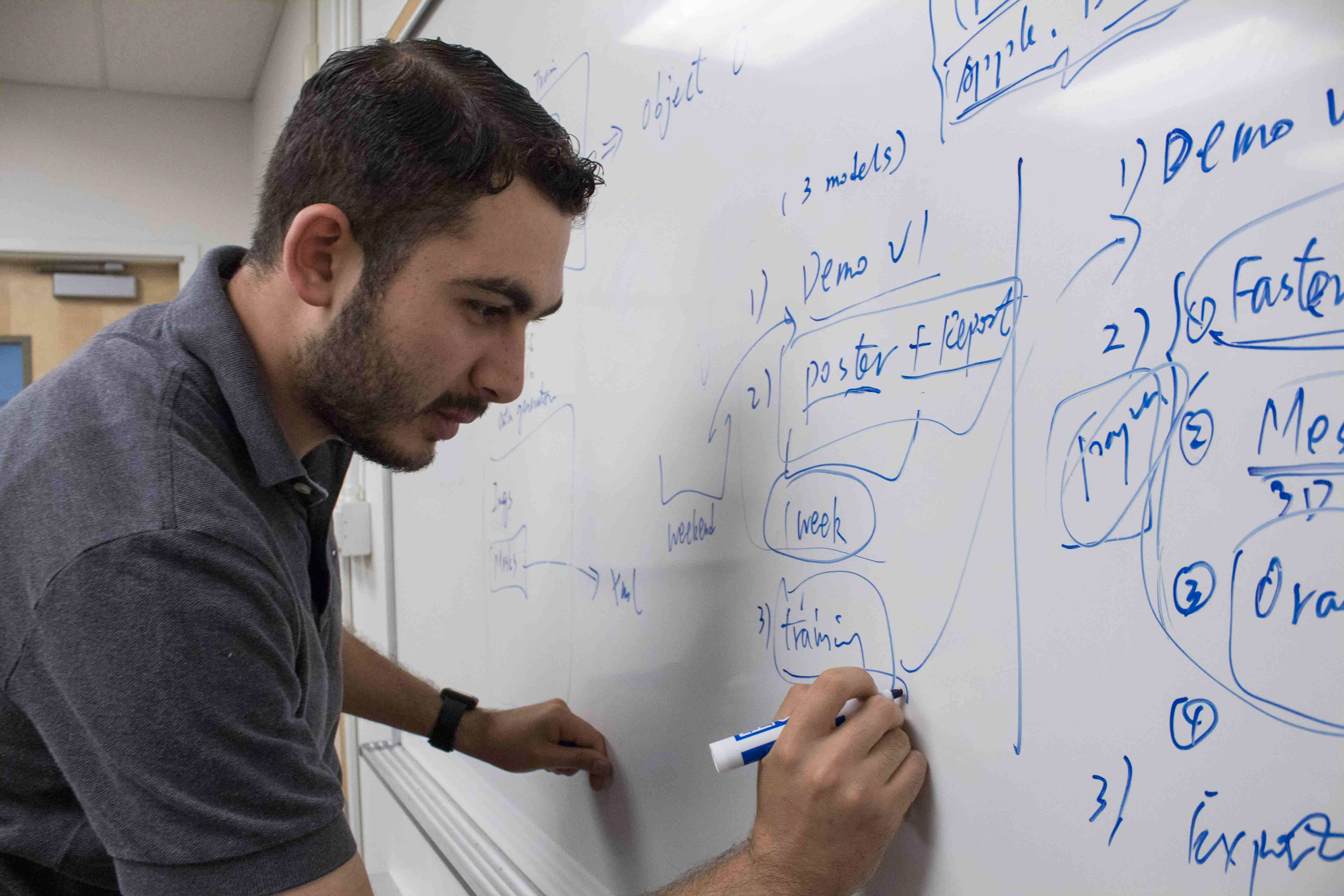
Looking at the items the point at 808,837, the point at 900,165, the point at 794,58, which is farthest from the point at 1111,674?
the point at 794,58

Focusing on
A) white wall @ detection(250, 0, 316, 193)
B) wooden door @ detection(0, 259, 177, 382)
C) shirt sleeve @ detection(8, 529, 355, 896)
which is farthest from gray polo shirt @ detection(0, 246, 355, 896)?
wooden door @ detection(0, 259, 177, 382)

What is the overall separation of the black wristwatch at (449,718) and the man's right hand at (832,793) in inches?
20.4

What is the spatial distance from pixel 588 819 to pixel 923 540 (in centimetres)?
54

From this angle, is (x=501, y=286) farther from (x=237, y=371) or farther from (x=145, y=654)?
(x=145, y=654)

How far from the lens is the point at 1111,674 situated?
0.44m

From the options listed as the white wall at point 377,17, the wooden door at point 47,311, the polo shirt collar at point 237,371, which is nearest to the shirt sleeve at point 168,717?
the polo shirt collar at point 237,371

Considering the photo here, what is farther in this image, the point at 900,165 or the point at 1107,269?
the point at 900,165

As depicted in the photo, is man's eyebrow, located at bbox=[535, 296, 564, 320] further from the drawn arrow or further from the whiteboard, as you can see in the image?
the drawn arrow

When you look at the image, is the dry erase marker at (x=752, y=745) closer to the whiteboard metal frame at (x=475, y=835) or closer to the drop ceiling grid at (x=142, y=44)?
the whiteboard metal frame at (x=475, y=835)

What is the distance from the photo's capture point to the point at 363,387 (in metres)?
0.71

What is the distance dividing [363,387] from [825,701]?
42 centimetres

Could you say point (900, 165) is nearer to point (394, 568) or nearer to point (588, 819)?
point (588, 819)

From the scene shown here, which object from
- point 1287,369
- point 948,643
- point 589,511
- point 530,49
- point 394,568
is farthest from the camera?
point 394,568

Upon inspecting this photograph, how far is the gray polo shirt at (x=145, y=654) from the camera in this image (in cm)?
53
